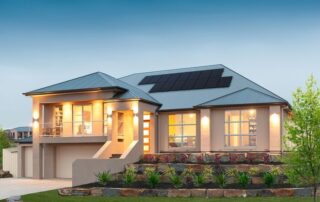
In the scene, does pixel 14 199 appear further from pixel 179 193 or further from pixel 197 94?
pixel 197 94

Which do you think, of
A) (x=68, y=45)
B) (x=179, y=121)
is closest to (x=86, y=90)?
(x=179, y=121)

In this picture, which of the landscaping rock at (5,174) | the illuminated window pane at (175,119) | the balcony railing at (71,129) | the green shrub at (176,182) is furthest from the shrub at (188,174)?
the landscaping rock at (5,174)

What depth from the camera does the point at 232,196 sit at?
53.0 ft

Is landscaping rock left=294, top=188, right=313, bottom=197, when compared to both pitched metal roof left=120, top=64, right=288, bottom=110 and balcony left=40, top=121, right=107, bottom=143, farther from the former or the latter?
balcony left=40, top=121, right=107, bottom=143

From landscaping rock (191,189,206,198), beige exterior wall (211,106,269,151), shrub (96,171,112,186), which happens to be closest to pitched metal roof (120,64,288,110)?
beige exterior wall (211,106,269,151)

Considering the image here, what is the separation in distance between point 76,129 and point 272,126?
12.2 m

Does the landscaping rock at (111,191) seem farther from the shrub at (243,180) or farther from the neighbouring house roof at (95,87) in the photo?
the neighbouring house roof at (95,87)

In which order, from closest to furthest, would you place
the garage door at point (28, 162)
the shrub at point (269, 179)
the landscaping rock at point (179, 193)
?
the landscaping rock at point (179, 193), the shrub at point (269, 179), the garage door at point (28, 162)

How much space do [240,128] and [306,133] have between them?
11721mm

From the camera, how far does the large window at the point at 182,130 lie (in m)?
26.6

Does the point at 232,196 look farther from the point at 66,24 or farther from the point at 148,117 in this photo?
the point at 66,24

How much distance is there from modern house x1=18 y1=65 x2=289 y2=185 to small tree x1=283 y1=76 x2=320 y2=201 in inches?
398

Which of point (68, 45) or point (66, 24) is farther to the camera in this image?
point (68, 45)

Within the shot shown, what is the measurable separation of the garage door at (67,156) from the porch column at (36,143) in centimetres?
138
